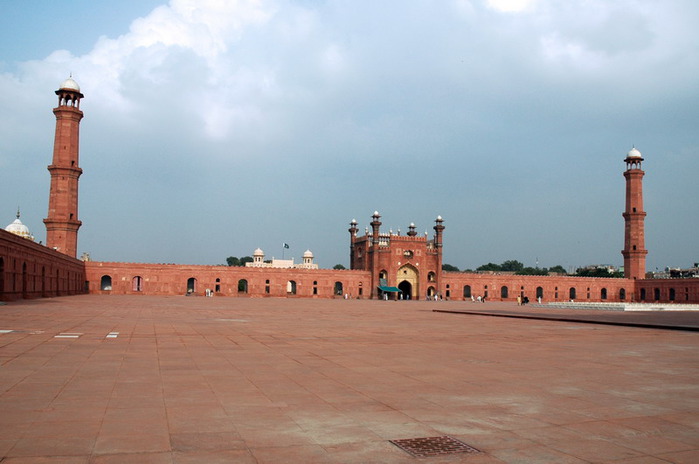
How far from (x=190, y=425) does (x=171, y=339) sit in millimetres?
6807

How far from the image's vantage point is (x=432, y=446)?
3.97 m

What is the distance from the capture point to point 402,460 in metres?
3.65

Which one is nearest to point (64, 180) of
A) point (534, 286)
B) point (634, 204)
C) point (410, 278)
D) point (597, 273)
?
point (410, 278)

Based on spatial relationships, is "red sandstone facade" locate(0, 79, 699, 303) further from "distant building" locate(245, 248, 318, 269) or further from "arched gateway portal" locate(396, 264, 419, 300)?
"distant building" locate(245, 248, 318, 269)

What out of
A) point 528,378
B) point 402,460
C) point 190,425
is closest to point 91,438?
point 190,425

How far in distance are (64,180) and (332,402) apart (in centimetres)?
4335

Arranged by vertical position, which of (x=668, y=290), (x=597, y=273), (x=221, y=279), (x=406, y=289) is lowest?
(x=406, y=289)

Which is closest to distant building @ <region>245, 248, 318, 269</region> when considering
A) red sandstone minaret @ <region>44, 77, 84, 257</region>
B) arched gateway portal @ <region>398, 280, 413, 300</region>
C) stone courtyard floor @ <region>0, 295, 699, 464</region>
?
arched gateway portal @ <region>398, 280, 413, 300</region>

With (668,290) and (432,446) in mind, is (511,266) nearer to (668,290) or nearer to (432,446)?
(668,290)

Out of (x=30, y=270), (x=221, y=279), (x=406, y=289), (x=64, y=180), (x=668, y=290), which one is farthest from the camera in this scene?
(x=668, y=290)

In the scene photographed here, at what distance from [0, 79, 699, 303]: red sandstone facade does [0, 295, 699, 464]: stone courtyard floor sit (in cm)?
3453

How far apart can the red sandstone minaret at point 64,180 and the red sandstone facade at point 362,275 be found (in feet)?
0.24

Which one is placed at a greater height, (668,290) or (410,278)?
(410,278)

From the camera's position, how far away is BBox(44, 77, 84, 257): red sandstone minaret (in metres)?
42.8
